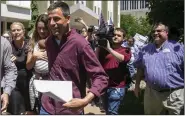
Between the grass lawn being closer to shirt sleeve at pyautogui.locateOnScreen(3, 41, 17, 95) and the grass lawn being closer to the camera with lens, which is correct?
the camera with lens

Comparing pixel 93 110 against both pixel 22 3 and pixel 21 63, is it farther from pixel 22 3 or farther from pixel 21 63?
pixel 22 3

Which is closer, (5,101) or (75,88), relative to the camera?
(75,88)

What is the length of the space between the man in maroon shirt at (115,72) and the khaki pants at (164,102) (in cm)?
46

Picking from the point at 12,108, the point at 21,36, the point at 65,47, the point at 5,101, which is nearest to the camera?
the point at 65,47

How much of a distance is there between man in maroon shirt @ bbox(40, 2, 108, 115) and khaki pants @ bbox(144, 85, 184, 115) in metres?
2.17

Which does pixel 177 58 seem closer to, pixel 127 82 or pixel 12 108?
pixel 127 82

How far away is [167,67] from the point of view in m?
5.41

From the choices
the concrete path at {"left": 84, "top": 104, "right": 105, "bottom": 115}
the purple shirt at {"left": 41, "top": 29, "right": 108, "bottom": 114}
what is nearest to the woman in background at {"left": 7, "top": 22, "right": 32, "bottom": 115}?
the purple shirt at {"left": 41, "top": 29, "right": 108, "bottom": 114}

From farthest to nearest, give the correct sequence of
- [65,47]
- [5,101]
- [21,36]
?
[21,36] → [5,101] → [65,47]

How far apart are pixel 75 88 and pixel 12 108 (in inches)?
78.5

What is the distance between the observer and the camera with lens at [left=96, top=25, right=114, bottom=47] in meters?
5.97

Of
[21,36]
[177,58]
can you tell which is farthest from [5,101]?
[177,58]

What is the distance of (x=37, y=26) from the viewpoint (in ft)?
17.3

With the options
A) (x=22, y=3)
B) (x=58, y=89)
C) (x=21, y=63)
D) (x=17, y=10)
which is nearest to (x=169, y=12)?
(x=21, y=63)
